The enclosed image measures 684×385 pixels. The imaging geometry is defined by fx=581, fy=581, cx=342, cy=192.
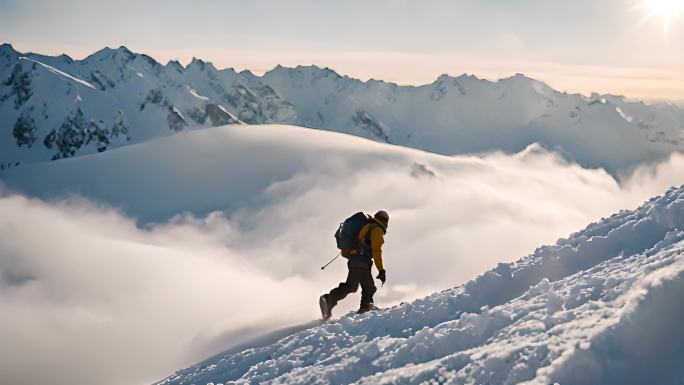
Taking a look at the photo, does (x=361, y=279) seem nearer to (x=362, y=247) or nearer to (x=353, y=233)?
(x=362, y=247)

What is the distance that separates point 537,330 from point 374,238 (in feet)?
14.5

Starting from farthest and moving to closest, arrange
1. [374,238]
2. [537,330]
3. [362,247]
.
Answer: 1. [362,247]
2. [374,238]
3. [537,330]

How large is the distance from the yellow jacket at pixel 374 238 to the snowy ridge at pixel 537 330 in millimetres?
1686

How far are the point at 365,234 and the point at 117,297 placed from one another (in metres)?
14.2

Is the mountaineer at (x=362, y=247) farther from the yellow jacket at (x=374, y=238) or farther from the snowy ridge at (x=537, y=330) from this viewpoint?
the snowy ridge at (x=537, y=330)

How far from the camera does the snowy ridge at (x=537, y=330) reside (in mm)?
4562

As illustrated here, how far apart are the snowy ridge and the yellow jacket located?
169 cm

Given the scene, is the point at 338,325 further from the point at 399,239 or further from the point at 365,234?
the point at 399,239

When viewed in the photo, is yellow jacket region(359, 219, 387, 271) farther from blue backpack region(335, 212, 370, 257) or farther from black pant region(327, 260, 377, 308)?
black pant region(327, 260, 377, 308)

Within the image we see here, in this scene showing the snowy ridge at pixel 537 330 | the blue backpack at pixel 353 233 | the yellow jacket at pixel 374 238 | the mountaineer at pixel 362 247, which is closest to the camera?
the snowy ridge at pixel 537 330

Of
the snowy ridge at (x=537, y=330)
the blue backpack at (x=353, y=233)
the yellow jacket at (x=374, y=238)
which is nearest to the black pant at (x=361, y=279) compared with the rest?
the blue backpack at (x=353, y=233)

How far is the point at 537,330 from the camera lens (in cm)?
546

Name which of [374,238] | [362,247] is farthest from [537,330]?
[362,247]

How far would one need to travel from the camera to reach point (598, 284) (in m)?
5.98
